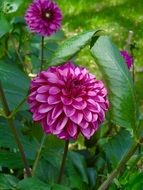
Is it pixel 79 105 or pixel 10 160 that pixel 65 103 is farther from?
pixel 10 160

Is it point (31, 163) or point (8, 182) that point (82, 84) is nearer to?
point (8, 182)

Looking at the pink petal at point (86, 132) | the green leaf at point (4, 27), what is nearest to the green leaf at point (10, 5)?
the green leaf at point (4, 27)

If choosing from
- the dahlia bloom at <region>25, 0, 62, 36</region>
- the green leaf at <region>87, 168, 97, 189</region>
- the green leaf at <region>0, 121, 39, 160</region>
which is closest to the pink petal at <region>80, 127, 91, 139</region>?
the green leaf at <region>0, 121, 39, 160</region>

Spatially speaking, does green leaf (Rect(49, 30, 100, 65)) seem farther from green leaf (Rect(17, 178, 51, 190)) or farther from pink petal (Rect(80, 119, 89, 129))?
green leaf (Rect(17, 178, 51, 190))

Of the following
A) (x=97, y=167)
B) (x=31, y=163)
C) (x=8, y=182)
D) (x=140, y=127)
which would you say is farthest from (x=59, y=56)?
(x=97, y=167)

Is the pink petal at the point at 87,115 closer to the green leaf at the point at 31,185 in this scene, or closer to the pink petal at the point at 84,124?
the pink petal at the point at 84,124

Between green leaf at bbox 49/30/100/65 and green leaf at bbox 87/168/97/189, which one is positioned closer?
green leaf at bbox 49/30/100/65
